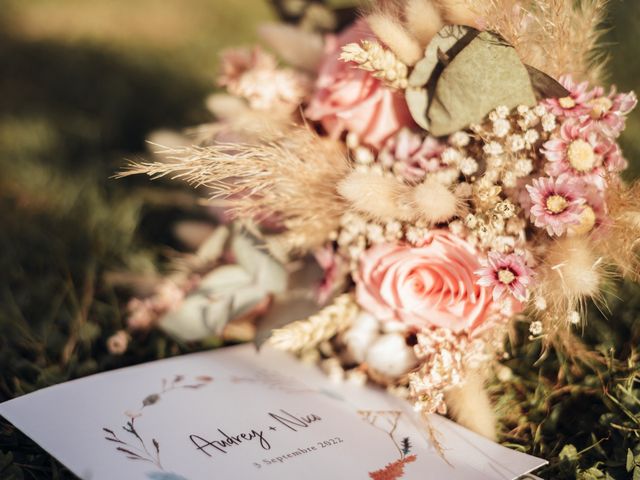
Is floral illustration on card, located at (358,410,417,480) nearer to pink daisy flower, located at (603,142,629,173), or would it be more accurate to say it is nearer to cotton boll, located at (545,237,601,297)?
cotton boll, located at (545,237,601,297)

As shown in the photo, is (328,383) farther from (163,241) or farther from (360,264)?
(163,241)

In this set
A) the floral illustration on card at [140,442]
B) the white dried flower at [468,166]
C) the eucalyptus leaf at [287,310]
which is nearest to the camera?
the floral illustration on card at [140,442]

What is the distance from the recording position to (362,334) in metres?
0.77

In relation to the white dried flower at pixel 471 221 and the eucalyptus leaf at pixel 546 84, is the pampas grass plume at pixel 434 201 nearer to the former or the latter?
the white dried flower at pixel 471 221

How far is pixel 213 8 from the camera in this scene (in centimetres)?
184

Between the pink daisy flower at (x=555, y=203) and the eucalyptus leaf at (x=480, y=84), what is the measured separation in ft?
0.30

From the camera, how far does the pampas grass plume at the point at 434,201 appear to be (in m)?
0.68

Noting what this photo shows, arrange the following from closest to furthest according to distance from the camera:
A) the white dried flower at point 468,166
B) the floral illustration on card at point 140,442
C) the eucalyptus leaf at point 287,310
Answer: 1. the floral illustration on card at point 140,442
2. the white dried flower at point 468,166
3. the eucalyptus leaf at point 287,310

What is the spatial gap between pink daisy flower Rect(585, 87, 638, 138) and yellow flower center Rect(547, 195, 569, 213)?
9 centimetres

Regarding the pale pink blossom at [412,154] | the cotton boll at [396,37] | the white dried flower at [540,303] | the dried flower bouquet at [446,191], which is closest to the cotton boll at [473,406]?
the dried flower bouquet at [446,191]

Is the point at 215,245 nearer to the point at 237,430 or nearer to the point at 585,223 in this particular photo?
the point at 237,430

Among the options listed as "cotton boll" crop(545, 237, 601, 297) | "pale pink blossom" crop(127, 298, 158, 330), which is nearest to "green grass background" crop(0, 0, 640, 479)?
"pale pink blossom" crop(127, 298, 158, 330)

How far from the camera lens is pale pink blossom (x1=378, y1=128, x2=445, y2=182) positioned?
732mm

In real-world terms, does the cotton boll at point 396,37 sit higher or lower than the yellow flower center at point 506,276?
higher
